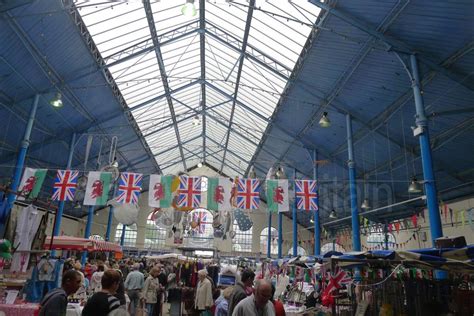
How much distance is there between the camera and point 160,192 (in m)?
12.3

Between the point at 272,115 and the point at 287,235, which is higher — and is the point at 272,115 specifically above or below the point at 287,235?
above

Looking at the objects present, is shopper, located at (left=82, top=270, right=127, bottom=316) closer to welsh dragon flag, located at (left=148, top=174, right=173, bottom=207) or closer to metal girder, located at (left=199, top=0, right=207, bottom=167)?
welsh dragon flag, located at (left=148, top=174, right=173, bottom=207)

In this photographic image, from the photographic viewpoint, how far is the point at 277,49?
460 inches

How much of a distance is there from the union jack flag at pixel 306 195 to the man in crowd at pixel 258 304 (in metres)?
10.00

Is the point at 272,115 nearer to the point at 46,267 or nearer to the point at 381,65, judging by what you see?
the point at 381,65

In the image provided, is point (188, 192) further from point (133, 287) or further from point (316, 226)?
point (316, 226)

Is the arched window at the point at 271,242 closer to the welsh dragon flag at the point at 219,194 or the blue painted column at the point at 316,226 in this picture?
the blue painted column at the point at 316,226

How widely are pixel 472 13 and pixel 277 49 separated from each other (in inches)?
226

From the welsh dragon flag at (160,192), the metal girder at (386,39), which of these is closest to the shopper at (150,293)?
the welsh dragon flag at (160,192)

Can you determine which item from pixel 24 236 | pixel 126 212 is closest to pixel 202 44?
pixel 126 212

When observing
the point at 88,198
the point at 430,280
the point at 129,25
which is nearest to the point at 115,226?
the point at 88,198

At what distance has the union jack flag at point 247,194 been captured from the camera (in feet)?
42.2

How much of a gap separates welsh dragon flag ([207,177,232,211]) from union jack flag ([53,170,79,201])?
4.71m

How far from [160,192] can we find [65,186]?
10.7 feet
